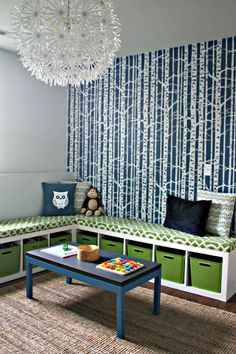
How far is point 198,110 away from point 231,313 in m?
2.04

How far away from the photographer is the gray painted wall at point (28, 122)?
4074 mm

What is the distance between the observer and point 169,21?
3.05 meters

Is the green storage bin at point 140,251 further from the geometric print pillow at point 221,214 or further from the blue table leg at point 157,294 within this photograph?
the blue table leg at point 157,294

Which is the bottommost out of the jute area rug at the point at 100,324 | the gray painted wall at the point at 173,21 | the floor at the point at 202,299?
the floor at the point at 202,299

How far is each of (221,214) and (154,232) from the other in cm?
69

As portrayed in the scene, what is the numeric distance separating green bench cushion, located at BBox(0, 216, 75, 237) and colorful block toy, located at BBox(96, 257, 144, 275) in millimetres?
1154

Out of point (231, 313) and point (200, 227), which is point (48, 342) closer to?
point (231, 313)

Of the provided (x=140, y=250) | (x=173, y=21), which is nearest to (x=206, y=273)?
(x=140, y=250)

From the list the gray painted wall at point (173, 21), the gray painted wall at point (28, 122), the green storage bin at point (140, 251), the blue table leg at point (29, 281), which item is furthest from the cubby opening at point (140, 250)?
the gray painted wall at point (173, 21)

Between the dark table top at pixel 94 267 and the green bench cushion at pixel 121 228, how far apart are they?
0.63m

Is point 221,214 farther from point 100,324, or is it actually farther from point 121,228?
point 100,324

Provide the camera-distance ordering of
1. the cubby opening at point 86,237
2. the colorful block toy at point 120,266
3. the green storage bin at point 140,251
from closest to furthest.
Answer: the colorful block toy at point 120,266 → the green storage bin at point 140,251 → the cubby opening at point 86,237

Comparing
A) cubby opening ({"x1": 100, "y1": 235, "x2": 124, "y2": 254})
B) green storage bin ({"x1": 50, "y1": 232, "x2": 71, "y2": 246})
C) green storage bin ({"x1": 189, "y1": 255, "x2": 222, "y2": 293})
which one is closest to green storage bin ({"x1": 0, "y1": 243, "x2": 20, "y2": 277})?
green storage bin ({"x1": 50, "y1": 232, "x2": 71, "y2": 246})

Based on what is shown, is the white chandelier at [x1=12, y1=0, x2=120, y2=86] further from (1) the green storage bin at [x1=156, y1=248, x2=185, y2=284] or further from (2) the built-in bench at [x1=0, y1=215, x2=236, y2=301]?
(1) the green storage bin at [x1=156, y1=248, x2=185, y2=284]
